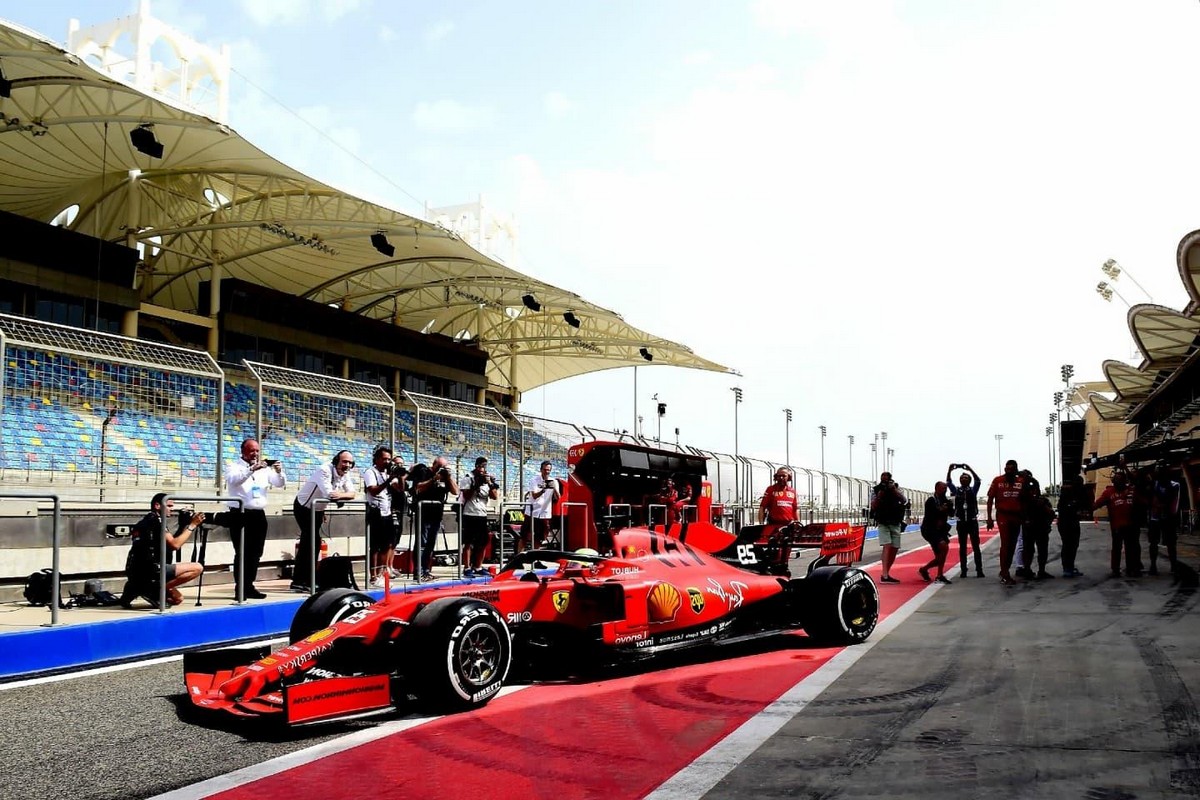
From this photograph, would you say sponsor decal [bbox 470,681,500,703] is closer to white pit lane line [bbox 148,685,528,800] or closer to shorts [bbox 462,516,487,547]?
white pit lane line [bbox 148,685,528,800]

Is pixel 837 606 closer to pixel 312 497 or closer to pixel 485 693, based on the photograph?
pixel 485 693

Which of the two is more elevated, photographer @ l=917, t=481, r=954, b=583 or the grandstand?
the grandstand

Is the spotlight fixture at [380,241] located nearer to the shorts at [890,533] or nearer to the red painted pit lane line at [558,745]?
the shorts at [890,533]

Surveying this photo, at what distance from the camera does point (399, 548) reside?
15312 millimetres

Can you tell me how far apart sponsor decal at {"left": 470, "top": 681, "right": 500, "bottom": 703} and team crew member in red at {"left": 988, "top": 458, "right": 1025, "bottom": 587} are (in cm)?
1023

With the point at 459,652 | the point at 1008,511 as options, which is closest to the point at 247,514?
the point at 459,652

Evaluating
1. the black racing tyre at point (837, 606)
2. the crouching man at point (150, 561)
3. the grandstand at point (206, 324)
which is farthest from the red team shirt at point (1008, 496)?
the crouching man at point (150, 561)

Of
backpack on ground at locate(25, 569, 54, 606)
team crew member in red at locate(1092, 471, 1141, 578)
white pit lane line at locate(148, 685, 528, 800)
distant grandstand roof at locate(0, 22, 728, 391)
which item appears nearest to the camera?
white pit lane line at locate(148, 685, 528, 800)

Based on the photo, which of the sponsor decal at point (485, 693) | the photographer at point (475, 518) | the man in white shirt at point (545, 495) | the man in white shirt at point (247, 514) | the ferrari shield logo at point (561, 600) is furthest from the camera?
the man in white shirt at point (545, 495)

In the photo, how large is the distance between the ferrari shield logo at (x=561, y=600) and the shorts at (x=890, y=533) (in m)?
8.76

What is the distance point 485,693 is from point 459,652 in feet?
1.18

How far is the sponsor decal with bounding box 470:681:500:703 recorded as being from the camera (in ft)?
21.5

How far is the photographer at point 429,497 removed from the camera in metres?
13.6

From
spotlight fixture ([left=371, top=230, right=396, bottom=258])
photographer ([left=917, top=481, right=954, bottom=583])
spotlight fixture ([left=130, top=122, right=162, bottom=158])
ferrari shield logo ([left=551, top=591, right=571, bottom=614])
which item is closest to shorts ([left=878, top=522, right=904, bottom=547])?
photographer ([left=917, top=481, right=954, bottom=583])
